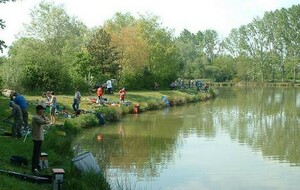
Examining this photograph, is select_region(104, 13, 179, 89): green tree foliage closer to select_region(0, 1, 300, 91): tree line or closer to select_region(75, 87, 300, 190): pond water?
select_region(0, 1, 300, 91): tree line

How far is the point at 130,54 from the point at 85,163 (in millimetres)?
43380

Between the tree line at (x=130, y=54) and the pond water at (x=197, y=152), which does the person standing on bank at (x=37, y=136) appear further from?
the tree line at (x=130, y=54)

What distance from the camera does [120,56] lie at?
5478 cm

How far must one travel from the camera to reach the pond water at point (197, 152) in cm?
1539

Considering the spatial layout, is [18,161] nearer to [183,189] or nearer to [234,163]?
[183,189]

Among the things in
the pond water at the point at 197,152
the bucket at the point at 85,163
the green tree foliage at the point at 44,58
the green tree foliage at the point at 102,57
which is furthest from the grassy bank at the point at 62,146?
the green tree foliage at the point at 102,57

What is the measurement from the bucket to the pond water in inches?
33.3

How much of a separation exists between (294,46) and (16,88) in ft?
265

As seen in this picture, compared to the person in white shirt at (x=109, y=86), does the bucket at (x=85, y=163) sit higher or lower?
lower

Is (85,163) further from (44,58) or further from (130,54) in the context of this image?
(130,54)

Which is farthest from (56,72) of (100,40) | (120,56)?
(120,56)

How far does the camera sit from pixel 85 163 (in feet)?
42.7

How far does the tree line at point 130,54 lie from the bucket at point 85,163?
24.9 meters

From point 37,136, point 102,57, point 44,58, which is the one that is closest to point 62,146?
point 37,136
